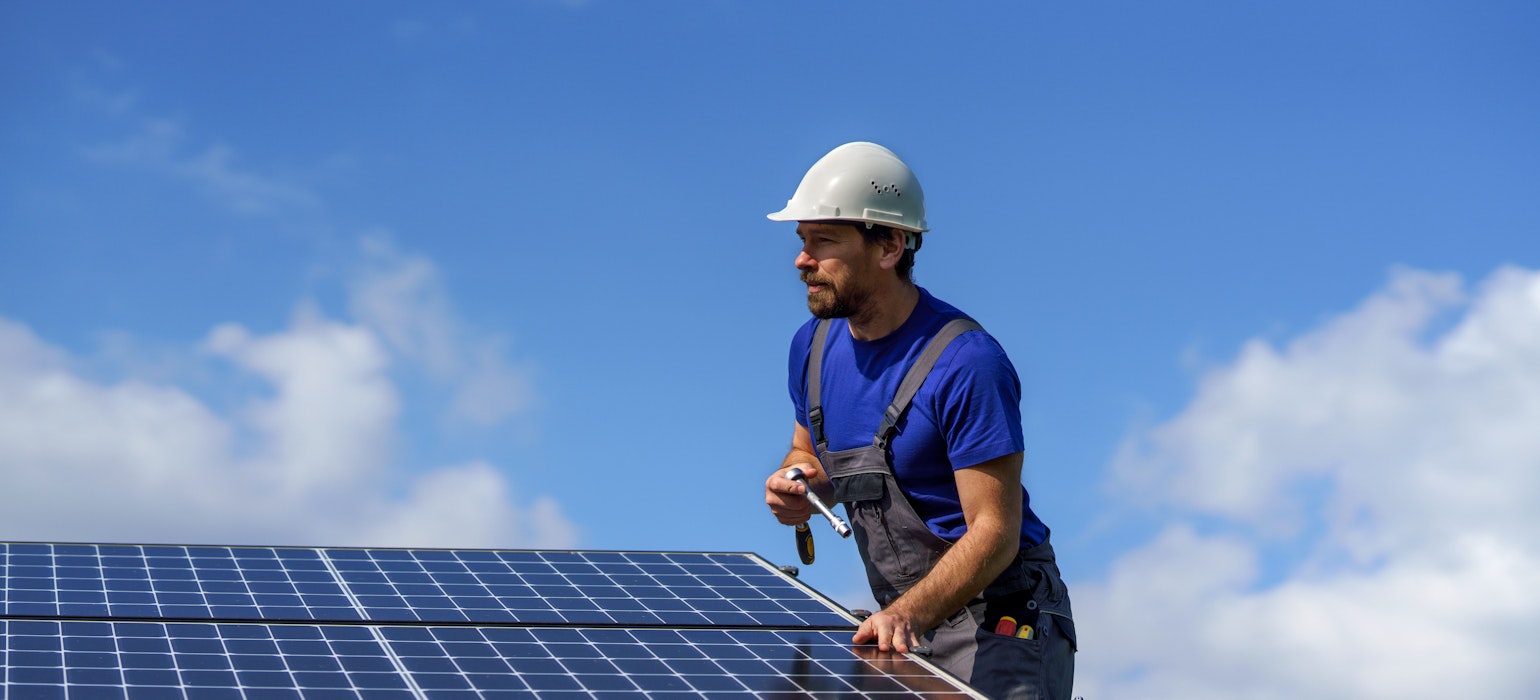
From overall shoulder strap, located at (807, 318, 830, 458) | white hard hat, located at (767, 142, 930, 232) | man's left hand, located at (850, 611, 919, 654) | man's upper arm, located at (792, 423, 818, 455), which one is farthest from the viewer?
man's upper arm, located at (792, 423, 818, 455)

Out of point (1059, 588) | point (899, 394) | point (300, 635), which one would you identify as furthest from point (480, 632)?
point (1059, 588)

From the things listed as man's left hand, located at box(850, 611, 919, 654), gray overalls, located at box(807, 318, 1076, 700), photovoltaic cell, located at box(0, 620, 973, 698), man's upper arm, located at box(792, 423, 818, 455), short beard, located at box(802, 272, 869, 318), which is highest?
short beard, located at box(802, 272, 869, 318)

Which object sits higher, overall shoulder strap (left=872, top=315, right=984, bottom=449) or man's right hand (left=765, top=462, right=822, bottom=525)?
overall shoulder strap (left=872, top=315, right=984, bottom=449)

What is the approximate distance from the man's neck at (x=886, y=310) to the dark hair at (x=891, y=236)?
7 cm

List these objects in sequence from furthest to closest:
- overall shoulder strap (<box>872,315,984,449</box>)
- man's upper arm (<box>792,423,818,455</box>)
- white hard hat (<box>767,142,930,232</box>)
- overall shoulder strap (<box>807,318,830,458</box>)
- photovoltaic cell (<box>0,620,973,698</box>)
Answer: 1. man's upper arm (<box>792,423,818,455</box>)
2. overall shoulder strap (<box>807,318,830,458</box>)
3. white hard hat (<box>767,142,930,232</box>)
4. overall shoulder strap (<box>872,315,984,449</box>)
5. photovoltaic cell (<box>0,620,973,698</box>)

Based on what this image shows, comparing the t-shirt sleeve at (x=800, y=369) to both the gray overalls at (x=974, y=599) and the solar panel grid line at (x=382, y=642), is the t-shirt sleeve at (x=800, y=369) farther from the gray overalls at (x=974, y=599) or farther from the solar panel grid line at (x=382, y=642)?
the solar panel grid line at (x=382, y=642)

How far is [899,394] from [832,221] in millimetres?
724

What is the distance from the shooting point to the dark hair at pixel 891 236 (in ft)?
20.9

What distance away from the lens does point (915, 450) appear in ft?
20.0

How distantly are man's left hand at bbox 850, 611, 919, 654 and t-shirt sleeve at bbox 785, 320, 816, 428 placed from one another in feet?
4.60

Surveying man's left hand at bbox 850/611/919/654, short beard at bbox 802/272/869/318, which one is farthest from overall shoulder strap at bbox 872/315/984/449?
man's left hand at bbox 850/611/919/654

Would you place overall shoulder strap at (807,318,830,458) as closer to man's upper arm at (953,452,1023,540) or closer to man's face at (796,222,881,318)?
man's face at (796,222,881,318)

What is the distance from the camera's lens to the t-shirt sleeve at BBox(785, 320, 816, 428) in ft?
22.7

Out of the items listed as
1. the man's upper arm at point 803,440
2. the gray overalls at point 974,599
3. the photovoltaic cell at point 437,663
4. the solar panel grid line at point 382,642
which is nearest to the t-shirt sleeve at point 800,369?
the man's upper arm at point 803,440
